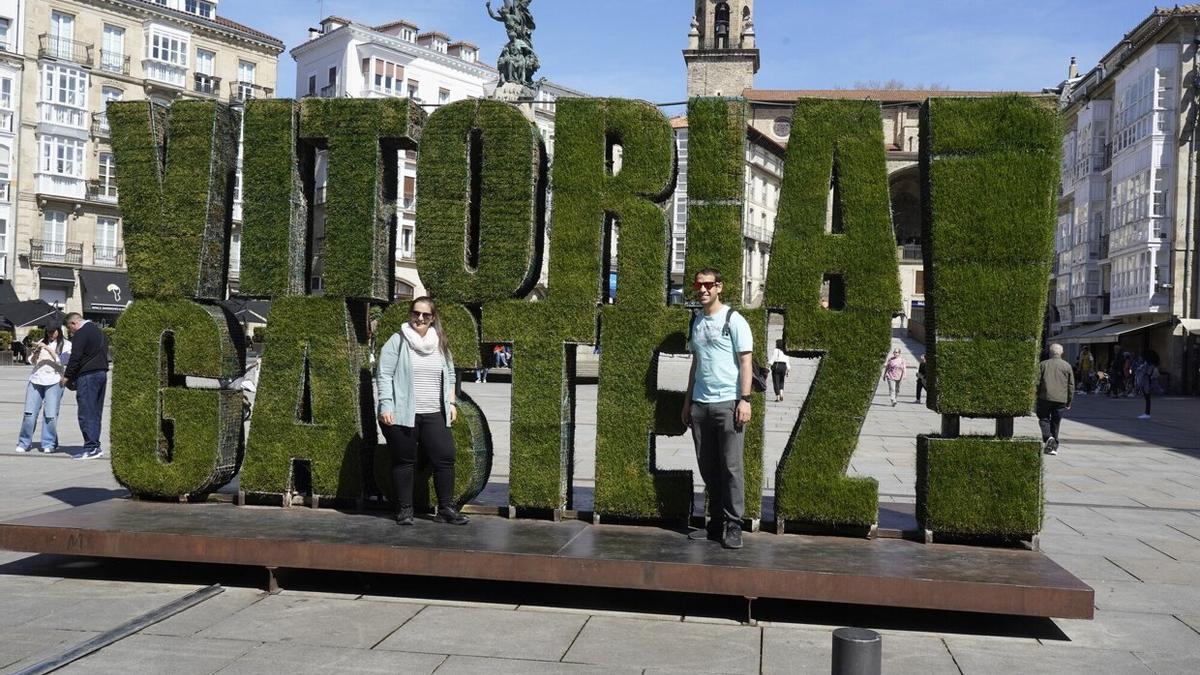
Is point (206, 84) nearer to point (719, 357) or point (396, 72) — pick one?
point (396, 72)

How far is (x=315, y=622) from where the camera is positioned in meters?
6.87

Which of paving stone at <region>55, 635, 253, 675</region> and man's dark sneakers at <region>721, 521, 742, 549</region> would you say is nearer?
paving stone at <region>55, 635, 253, 675</region>

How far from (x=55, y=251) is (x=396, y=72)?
24176 mm

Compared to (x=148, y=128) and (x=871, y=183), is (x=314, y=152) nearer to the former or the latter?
(x=148, y=128)

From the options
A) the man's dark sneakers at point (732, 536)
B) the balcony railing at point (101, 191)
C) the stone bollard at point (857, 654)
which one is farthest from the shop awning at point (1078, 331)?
the stone bollard at point (857, 654)

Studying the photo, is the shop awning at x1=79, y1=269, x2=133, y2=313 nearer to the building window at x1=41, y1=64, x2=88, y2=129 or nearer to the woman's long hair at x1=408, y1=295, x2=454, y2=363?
the building window at x1=41, y1=64, x2=88, y2=129

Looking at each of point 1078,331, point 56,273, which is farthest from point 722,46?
point 56,273

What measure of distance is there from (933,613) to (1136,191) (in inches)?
1774

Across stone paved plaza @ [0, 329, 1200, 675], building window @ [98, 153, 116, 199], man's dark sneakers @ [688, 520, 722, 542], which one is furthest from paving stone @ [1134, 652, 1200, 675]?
building window @ [98, 153, 116, 199]

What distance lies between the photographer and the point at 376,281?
30.2 ft

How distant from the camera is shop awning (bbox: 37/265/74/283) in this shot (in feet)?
178

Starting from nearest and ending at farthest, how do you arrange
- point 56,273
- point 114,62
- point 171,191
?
point 171,191 < point 56,273 < point 114,62

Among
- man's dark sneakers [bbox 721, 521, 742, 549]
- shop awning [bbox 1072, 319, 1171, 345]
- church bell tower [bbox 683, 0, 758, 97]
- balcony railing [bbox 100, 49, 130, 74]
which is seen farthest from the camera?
church bell tower [bbox 683, 0, 758, 97]

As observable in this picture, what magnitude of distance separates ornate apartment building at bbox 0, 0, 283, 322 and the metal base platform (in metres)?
47.6
